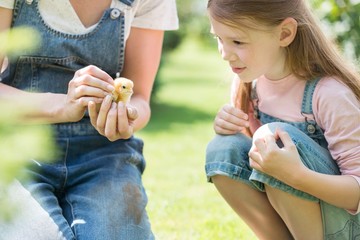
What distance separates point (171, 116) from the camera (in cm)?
852

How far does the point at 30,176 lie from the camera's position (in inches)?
85.8

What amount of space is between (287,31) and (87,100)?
747 millimetres

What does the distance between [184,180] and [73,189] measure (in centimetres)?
215

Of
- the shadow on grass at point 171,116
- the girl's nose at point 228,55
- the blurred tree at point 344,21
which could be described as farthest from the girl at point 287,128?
the shadow on grass at point 171,116

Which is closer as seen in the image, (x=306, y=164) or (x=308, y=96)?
(x=306, y=164)

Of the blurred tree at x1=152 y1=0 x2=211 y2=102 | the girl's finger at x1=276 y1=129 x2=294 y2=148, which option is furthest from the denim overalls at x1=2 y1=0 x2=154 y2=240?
the blurred tree at x1=152 y1=0 x2=211 y2=102

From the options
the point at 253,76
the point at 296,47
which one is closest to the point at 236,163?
the point at 253,76

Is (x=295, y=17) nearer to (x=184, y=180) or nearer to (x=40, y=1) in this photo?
(x=40, y=1)

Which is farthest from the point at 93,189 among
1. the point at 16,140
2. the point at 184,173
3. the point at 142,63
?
the point at 184,173

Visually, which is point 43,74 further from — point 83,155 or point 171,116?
point 171,116

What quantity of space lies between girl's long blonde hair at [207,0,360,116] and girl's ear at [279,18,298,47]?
18 mm

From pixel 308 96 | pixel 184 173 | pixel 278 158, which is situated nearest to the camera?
pixel 278 158

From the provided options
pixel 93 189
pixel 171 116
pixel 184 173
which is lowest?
pixel 171 116

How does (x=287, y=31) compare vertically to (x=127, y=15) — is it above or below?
above
